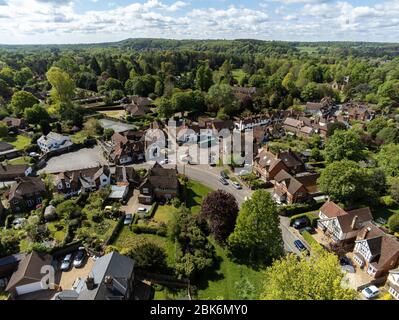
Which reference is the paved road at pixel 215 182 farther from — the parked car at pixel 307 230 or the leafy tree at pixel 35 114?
the leafy tree at pixel 35 114

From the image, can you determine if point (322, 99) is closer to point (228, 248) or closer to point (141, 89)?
point (141, 89)

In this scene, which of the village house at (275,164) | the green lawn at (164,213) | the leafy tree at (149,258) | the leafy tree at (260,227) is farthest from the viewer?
the village house at (275,164)

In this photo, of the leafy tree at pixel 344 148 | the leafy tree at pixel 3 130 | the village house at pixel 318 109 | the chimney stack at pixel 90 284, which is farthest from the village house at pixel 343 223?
the leafy tree at pixel 3 130

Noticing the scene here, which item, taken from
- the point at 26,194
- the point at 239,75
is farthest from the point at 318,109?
the point at 26,194

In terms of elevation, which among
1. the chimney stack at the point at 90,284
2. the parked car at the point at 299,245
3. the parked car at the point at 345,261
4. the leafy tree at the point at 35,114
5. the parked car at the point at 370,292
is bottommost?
the parked car at the point at 345,261

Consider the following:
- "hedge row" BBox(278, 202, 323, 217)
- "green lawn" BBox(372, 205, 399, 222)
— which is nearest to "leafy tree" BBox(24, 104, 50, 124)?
"hedge row" BBox(278, 202, 323, 217)

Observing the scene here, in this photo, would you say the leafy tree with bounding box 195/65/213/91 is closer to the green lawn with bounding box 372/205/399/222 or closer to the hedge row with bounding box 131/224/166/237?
the green lawn with bounding box 372/205/399/222

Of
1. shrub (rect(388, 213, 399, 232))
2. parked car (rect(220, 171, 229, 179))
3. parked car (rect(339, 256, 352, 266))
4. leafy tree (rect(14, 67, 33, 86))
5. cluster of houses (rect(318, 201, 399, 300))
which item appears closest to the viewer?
cluster of houses (rect(318, 201, 399, 300))
